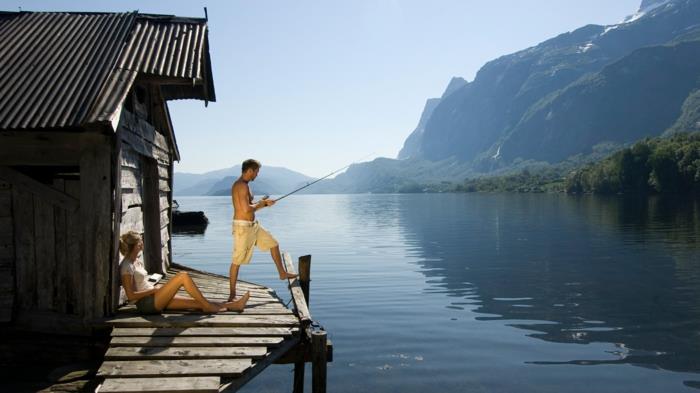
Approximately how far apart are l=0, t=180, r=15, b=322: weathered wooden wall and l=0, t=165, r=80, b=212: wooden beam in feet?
0.65

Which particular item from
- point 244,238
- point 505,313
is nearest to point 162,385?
point 244,238

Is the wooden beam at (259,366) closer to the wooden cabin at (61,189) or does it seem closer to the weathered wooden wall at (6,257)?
the wooden cabin at (61,189)

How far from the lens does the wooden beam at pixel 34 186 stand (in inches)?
341

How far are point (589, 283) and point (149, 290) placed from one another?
19468 mm

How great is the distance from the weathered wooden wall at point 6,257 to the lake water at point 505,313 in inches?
210

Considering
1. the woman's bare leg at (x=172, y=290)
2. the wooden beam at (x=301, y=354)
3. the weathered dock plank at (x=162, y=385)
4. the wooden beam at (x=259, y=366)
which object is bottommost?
the wooden beam at (x=301, y=354)

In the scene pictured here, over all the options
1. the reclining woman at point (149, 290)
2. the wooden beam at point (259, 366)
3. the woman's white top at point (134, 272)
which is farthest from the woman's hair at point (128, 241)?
the wooden beam at point (259, 366)

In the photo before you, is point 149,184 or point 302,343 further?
point 149,184

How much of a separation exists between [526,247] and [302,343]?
29.9 metres

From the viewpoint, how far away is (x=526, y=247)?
119 ft

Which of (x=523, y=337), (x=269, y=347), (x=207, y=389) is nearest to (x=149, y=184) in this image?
(x=269, y=347)

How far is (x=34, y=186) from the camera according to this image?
28.6ft

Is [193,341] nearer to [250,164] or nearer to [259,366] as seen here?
[259,366]

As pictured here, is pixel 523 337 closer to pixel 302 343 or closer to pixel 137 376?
pixel 302 343
